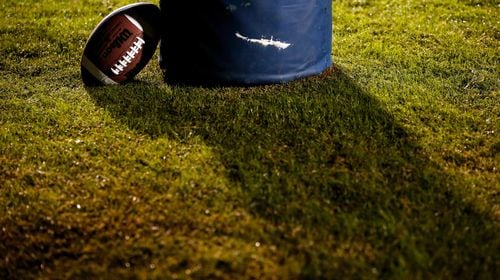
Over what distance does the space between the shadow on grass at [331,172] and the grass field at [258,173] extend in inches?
0.5

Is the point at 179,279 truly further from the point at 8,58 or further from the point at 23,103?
the point at 8,58

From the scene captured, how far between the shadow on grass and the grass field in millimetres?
12

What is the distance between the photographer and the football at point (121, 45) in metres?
4.55

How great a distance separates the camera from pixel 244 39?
437 cm

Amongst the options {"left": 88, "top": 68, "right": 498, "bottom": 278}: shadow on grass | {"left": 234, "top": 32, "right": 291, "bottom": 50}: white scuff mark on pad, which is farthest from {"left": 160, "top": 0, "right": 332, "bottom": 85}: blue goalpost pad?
{"left": 88, "top": 68, "right": 498, "bottom": 278}: shadow on grass

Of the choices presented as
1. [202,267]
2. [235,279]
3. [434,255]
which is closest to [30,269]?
[202,267]

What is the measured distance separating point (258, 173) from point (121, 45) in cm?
213

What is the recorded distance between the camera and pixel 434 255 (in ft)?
8.89

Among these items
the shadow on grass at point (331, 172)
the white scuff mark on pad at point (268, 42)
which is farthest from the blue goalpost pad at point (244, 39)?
the shadow on grass at point (331, 172)

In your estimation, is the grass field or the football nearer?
the grass field

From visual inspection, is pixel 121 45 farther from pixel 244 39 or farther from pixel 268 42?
pixel 268 42

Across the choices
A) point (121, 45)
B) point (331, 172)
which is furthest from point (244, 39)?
point (331, 172)

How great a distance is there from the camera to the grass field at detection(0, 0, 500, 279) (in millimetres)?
2721

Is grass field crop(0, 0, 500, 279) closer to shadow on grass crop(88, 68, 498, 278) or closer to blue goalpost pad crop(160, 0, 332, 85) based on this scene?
shadow on grass crop(88, 68, 498, 278)
